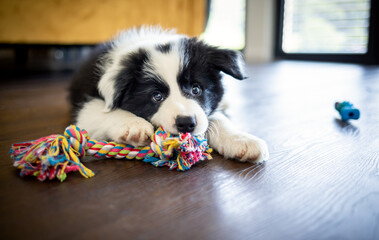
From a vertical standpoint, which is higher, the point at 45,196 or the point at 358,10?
the point at 358,10

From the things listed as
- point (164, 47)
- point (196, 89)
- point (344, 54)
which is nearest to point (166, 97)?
point (196, 89)

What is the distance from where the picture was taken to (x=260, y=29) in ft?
26.0

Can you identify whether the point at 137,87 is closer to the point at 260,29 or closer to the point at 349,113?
the point at 349,113

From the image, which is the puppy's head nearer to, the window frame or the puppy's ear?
the puppy's ear

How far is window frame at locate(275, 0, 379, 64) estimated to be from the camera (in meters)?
5.98

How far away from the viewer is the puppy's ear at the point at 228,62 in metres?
1.77

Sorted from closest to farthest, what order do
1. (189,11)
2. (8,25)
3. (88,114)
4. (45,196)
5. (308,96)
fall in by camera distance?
(45,196) < (88,114) < (308,96) < (8,25) < (189,11)

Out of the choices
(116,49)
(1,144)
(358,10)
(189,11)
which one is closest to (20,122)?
(1,144)

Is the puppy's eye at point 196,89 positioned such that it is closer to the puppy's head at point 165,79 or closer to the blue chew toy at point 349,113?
the puppy's head at point 165,79

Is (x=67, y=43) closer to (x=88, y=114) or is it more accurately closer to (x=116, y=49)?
(x=116, y=49)

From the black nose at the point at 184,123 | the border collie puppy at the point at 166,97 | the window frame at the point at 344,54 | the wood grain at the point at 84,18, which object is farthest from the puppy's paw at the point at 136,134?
the window frame at the point at 344,54

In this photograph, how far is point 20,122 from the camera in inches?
82.4

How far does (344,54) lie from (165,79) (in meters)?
6.10

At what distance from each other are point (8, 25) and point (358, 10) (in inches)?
231
